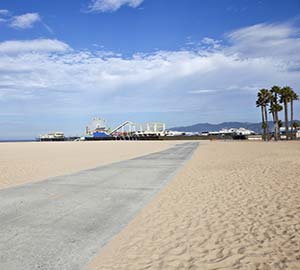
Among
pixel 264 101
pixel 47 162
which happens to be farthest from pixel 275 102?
pixel 47 162

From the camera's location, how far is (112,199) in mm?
8461

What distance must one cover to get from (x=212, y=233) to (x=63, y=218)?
119 inches

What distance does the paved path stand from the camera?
14.8ft

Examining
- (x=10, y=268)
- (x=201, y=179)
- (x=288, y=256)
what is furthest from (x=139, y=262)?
(x=201, y=179)

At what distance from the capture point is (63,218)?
6.49 meters

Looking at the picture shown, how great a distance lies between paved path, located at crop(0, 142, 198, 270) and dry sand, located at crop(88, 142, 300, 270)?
38 cm

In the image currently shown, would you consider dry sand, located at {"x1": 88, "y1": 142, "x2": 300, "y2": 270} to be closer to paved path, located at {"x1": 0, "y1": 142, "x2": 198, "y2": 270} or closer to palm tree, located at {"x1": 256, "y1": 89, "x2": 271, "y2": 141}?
paved path, located at {"x1": 0, "y1": 142, "x2": 198, "y2": 270}

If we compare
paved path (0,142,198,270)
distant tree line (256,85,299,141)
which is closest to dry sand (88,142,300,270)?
paved path (0,142,198,270)

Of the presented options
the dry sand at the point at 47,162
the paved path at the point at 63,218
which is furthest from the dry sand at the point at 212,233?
the dry sand at the point at 47,162

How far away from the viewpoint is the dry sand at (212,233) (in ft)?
14.6

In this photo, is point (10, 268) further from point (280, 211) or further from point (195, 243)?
point (280, 211)

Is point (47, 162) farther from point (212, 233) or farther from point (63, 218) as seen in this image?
point (212, 233)

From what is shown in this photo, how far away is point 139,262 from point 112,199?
161 inches

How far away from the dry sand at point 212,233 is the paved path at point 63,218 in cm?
38
